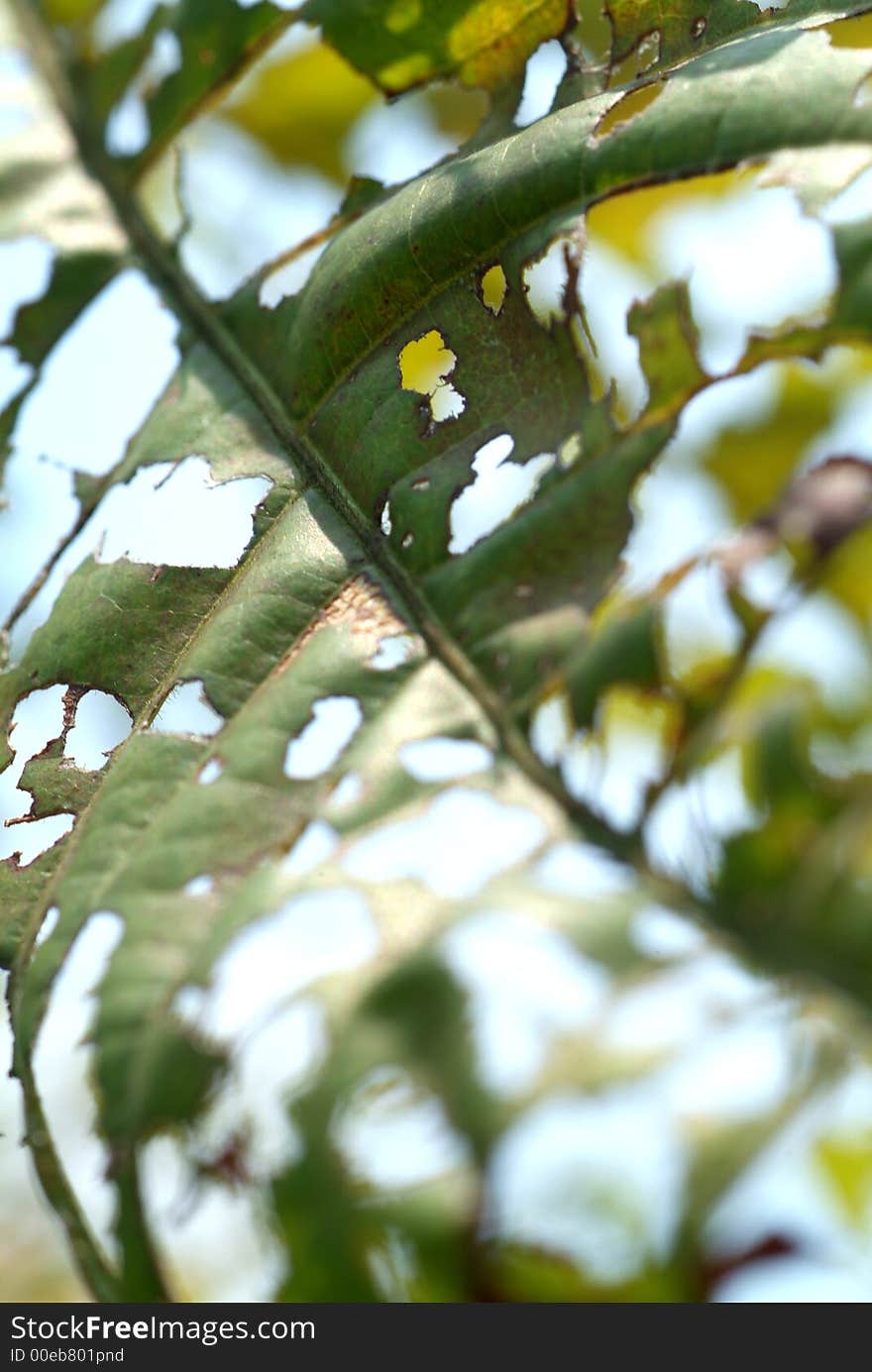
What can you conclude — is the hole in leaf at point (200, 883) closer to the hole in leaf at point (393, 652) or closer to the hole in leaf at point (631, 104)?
the hole in leaf at point (393, 652)

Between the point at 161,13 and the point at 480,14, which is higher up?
the point at 161,13

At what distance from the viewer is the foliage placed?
A: 1.89 feet

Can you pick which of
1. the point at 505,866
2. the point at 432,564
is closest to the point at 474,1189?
the point at 505,866

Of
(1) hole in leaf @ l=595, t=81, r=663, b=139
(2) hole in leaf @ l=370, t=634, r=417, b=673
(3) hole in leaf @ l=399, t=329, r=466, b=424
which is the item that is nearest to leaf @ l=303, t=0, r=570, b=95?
(1) hole in leaf @ l=595, t=81, r=663, b=139

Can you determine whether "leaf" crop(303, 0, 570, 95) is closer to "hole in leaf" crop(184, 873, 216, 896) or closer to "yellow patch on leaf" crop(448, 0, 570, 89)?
"yellow patch on leaf" crop(448, 0, 570, 89)

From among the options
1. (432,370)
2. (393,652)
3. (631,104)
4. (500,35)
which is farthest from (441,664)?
(500,35)

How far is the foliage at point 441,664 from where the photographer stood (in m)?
0.58

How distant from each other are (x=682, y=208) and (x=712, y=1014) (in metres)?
1.30

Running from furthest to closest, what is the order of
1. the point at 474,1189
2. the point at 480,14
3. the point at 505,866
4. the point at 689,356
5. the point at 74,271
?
the point at 74,271
the point at 480,14
the point at 689,356
the point at 505,866
the point at 474,1189

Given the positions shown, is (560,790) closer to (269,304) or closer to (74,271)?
(269,304)

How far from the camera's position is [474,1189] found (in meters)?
0.54

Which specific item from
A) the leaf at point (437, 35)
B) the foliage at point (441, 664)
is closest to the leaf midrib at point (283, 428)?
the foliage at point (441, 664)

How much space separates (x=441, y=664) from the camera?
0.84 metres

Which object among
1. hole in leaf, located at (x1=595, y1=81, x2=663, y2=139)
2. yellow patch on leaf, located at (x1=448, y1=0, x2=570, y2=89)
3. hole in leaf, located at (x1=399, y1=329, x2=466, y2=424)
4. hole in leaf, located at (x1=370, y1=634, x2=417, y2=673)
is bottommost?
hole in leaf, located at (x1=370, y1=634, x2=417, y2=673)
